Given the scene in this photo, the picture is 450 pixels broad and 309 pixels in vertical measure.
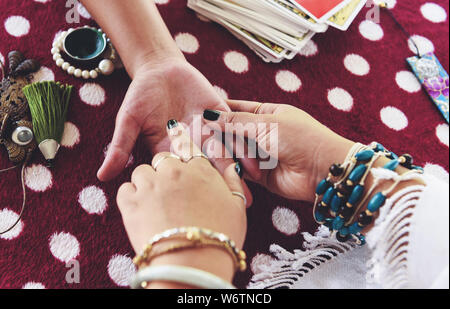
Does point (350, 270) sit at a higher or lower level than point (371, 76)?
lower

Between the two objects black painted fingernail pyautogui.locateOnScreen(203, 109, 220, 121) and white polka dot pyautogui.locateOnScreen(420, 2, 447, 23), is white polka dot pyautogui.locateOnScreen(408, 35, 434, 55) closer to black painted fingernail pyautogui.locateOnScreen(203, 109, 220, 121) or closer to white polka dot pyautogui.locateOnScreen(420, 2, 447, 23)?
white polka dot pyautogui.locateOnScreen(420, 2, 447, 23)

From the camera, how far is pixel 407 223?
600mm

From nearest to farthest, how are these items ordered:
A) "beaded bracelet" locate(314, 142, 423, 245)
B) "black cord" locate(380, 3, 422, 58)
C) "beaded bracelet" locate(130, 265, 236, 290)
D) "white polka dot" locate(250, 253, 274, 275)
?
"beaded bracelet" locate(130, 265, 236, 290), "beaded bracelet" locate(314, 142, 423, 245), "white polka dot" locate(250, 253, 274, 275), "black cord" locate(380, 3, 422, 58)

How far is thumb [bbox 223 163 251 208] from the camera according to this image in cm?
70

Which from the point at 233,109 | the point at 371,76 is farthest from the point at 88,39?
the point at 371,76

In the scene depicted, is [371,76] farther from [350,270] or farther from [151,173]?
[151,173]

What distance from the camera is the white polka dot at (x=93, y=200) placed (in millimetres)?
792

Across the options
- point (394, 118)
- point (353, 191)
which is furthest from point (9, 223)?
point (394, 118)

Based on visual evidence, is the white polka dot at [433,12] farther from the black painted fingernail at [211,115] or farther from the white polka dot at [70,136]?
the white polka dot at [70,136]

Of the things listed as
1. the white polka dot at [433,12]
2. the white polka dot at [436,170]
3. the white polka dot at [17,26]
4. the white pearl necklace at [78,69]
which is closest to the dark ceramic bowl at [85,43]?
the white pearl necklace at [78,69]

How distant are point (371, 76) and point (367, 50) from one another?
110 millimetres

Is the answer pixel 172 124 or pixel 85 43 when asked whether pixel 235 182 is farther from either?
pixel 85 43

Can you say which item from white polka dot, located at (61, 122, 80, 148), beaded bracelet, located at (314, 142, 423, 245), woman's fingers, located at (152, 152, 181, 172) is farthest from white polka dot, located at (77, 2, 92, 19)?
beaded bracelet, located at (314, 142, 423, 245)

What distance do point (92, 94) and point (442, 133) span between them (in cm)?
98
